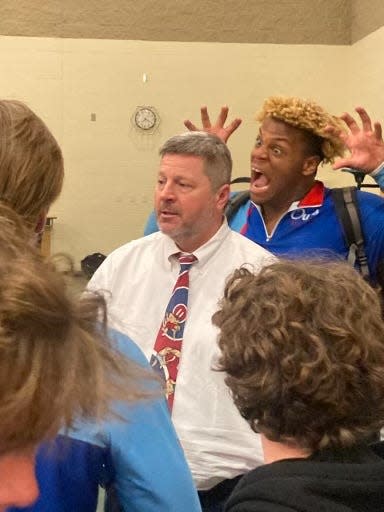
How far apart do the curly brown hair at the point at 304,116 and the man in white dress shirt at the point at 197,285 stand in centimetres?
67

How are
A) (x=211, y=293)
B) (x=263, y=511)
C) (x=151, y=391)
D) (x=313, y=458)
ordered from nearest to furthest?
(x=151, y=391) → (x=263, y=511) → (x=313, y=458) → (x=211, y=293)

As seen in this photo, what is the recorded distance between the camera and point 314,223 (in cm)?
296

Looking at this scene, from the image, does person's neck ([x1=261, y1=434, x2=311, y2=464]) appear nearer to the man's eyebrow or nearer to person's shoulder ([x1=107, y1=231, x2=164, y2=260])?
person's shoulder ([x1=107, y1=231, x2=164, y2=260])

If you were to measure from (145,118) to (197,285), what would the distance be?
5.23 m

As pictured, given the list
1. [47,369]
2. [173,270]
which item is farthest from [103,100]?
[47,369]

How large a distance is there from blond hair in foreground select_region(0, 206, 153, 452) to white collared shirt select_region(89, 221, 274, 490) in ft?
3.67

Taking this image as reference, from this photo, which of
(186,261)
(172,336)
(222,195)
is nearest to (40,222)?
(172,336)

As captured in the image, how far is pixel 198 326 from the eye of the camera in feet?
6.99

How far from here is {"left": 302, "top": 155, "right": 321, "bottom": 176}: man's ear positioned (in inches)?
122

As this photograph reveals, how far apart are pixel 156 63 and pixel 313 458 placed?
6505mm

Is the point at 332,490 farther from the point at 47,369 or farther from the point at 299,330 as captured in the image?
the point at 47,369

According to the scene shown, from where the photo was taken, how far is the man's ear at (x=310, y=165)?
10.2 feet

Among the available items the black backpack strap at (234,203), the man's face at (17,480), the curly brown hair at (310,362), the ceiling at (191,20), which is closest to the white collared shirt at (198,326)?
the curly brown hair at (310,362)

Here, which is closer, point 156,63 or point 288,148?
point 288,148
